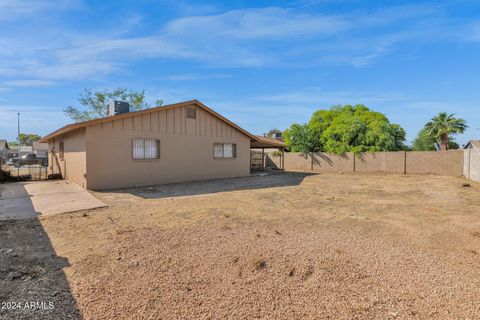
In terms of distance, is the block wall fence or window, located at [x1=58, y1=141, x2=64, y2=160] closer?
window, located at [x1=58, y1=141, x2=64, y2=160]

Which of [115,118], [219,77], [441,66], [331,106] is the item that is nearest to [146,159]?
[115,118]

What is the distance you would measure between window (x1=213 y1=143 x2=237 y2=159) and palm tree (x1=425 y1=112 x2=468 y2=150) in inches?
1062

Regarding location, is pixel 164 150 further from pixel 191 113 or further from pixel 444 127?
pixel 444 127

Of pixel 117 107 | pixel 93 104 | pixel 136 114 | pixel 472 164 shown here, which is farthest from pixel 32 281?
pixel 93 104

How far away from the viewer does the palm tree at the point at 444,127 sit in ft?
92.9

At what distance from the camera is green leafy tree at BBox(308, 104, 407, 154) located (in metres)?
19.0

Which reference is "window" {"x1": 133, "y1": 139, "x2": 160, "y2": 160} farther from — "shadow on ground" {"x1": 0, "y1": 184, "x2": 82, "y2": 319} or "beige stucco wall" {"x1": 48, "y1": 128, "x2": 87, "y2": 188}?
"shadow on ground" {"x1": 0, "y1": 184, "x2": 82, "y2": 319}

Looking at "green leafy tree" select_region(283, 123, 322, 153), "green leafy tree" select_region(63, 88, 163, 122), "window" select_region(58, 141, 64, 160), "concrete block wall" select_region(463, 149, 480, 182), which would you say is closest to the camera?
"concrete block wall" select_region(463, 149, 480, 182)

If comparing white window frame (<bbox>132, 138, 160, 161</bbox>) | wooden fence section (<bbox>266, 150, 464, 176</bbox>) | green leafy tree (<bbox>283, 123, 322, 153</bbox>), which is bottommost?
wooden fence section (<bbox>266, 150, 464, 176</bbox>)

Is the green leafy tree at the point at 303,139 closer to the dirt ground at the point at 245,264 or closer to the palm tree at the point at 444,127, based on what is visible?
the dirt ground at the point at 245,264

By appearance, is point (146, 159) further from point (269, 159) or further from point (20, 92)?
point (20, 92)

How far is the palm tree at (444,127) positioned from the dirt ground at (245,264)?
95.4 feet

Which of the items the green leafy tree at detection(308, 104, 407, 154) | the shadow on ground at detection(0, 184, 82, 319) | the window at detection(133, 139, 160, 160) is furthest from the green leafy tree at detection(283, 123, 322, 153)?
the shadow on ground at detection(0, 184, 82, 319)

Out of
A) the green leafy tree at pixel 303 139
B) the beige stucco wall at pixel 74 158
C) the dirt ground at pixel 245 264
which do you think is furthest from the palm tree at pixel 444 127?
the beige stucco wall at pixel 74 158
